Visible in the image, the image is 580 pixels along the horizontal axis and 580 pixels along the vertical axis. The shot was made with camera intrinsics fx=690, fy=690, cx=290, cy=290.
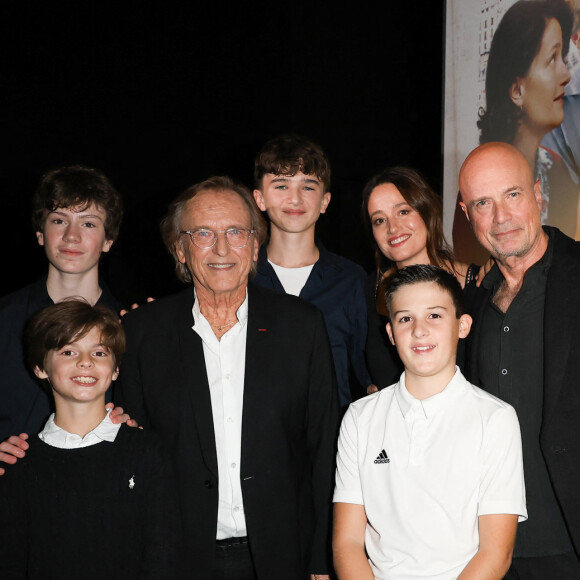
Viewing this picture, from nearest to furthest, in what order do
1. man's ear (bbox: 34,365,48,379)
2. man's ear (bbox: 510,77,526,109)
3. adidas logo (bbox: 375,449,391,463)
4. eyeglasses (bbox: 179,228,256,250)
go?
adidas logo (bbox: 375,449,391,463)
man's ear (bbox: 34,365,48,379)
eyeglasses (bbox: 179,228,256,250)
man's ear (bbox: 510,77,526,109)

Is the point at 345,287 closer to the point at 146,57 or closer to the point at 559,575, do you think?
the point at 559,575

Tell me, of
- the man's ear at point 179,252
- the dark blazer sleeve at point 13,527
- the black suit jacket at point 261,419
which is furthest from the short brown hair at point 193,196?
the dark blazer sleeve at point 13,527

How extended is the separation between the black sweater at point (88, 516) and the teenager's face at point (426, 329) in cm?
78

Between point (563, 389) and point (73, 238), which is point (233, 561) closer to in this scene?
point (563, 389)

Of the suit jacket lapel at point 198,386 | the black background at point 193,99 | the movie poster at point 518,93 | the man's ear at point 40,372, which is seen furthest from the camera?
the black background at point 193,99

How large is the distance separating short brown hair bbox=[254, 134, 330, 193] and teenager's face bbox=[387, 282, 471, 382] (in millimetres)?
1137

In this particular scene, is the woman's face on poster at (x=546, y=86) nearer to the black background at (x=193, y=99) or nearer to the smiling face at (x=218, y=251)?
the black background at (x=193, y=99)

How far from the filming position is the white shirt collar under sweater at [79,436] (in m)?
1.99

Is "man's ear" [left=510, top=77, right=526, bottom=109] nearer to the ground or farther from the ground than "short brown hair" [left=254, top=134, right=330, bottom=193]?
farther from the ground

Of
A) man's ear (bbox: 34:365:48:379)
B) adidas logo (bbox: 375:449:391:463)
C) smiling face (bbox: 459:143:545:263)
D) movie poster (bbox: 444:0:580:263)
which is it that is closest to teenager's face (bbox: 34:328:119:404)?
man's ear (bbox: 34:365:48:379)

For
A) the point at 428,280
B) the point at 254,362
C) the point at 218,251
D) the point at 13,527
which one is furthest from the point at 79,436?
the point at 428,280

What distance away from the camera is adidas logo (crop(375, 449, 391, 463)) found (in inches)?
75.9

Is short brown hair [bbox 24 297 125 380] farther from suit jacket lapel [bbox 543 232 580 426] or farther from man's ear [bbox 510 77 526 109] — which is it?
man's ear [bbox 510 77 526 109]

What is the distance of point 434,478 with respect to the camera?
1854 mm
